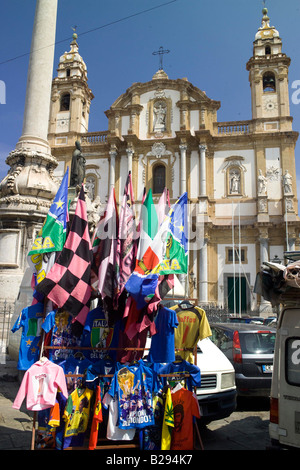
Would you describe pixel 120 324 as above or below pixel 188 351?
above

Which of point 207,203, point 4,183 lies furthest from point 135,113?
point 4,183

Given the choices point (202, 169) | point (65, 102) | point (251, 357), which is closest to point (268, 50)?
point (202, 169)

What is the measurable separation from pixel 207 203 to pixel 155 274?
2324 centimetres

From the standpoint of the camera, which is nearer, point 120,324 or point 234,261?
point 120,324

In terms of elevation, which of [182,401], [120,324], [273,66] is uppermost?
[273,66]

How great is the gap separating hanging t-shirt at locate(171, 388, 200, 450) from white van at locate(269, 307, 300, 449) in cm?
80

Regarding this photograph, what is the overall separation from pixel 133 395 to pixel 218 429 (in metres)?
1.96

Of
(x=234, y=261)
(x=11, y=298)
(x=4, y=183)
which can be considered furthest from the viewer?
(x=234, y=261)

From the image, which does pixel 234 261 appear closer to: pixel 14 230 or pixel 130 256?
pixel 14 230

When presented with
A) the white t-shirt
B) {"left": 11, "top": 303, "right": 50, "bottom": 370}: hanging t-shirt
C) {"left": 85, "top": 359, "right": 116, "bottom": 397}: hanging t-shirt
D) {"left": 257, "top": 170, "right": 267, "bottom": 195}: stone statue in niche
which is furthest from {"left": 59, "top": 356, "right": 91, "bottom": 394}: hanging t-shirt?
{"left": 257, "top": 170, "right": 267, "bottom": 195}: stone statue in niche

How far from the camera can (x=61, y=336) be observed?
12.9ft

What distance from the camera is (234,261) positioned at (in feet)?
83.8

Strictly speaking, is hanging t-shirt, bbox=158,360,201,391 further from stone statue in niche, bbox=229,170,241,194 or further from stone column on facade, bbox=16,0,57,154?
stone statue in niche, bbox=229,170,241,194

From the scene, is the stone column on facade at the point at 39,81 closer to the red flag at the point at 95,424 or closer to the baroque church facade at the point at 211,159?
the red flag at the point at 95,424
